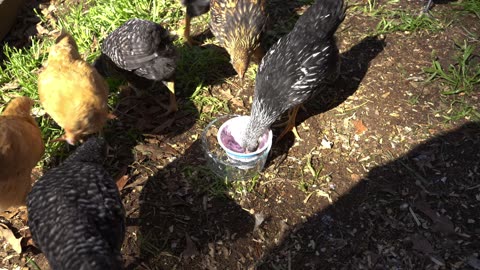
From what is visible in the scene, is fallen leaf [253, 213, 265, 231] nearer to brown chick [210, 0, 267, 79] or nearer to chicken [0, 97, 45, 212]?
brown chick [210, 0, 267, 79]

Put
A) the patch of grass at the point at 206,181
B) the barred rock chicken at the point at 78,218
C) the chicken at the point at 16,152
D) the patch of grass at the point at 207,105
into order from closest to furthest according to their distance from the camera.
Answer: the barred rock chicken at the point at 78,218 → the chicken at the point at 16,152 → the patch of grass at the point at 206,181 → the patch of grass at the point at 207,105

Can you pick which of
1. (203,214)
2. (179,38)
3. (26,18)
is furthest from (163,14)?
(203,214)

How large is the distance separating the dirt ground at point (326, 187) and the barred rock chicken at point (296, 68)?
52 cm

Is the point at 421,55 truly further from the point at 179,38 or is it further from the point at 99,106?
the point at 99,106

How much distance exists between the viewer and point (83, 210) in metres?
2.97

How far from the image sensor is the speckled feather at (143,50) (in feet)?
13.1

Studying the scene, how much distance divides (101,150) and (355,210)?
2273mm

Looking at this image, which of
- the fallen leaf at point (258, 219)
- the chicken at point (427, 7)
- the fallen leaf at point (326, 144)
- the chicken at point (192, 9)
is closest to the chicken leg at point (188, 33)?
the chicken at point (192, 9)

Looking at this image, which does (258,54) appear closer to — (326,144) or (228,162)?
(326,144)

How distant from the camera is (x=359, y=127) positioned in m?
4.31

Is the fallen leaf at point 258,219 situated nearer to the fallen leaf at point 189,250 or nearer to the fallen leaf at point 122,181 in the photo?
the fallen leaf at point 189,250

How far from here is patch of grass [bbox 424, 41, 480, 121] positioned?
4.35 metres

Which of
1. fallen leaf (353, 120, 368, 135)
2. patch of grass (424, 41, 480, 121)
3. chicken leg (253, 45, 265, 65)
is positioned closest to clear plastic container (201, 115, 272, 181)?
fallen leaf (353, 120, 368, 135)

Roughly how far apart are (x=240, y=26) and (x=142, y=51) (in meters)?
→ 1.04
